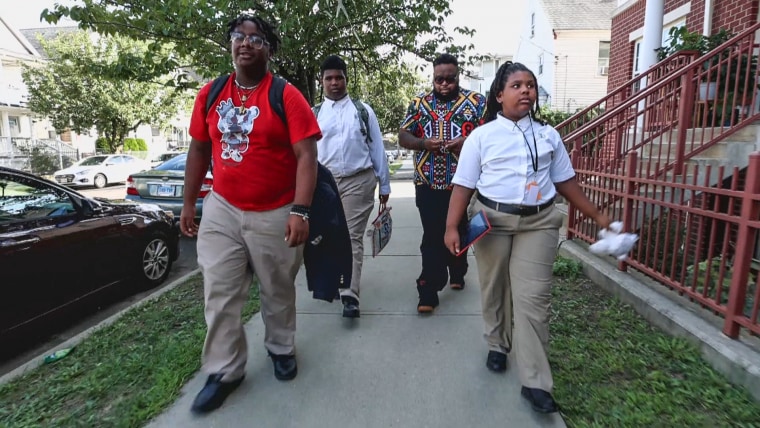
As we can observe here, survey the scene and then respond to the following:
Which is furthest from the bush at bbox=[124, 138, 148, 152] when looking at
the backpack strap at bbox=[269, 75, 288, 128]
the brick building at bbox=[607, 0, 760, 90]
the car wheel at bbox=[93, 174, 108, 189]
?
the backpack strap at bbox=[269, 75, 288, 128]

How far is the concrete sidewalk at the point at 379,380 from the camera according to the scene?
8.18 ft

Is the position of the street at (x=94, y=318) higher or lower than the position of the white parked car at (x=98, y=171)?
lower

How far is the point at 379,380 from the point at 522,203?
52.0 inches

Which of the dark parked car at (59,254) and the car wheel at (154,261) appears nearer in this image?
the dark parked car at (59,254)

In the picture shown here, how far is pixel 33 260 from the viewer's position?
364cm

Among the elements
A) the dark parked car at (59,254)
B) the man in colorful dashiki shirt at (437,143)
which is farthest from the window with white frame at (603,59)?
the dark parked car at (59,254)

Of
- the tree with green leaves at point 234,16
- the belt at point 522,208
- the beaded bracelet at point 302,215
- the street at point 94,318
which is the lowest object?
the street at point 94,318

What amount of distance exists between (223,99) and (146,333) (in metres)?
2.10

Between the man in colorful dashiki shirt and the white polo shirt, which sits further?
the man in colorful dashiki shirt

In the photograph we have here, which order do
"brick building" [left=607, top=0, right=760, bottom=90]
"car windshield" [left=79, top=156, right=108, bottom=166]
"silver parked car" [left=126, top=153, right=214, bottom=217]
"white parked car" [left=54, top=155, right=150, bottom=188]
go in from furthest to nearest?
"car windshield" [left=79, top=156, right=108, bottom=166] < "white parked car" [left=54, top=155, right=150, bottom=188] < "silver parked car" [left=126, top=153, right=214, bottom=217] < "brick building" [left=607, top=0, right=760, bottom=90]

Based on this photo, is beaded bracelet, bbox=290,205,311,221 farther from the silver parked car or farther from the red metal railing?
the silver parked car

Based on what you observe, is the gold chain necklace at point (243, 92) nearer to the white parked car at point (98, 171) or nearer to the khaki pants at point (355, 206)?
the khaki pants at point (355, 206)

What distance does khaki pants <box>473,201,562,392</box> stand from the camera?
246 cm

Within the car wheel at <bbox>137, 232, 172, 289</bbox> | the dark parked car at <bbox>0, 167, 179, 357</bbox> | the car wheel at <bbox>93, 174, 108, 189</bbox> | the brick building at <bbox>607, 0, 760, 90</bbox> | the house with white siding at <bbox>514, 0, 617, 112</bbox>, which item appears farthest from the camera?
the house with white siding at <bbox>514, 0, 617, 112</bbox>
